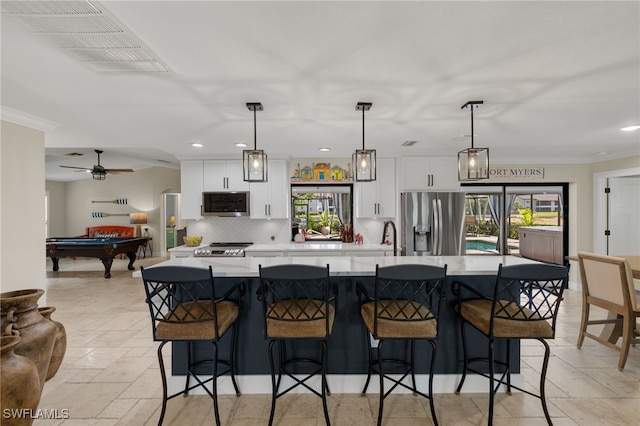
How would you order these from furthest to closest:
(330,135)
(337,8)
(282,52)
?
(330,135) < (282,52) < (337,8)

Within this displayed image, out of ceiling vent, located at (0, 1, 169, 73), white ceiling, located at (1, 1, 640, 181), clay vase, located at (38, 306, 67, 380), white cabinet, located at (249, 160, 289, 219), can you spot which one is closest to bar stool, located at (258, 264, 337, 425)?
white ceiling, located at (1, 1, 640, 181)

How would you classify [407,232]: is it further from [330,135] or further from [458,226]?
[330,135]

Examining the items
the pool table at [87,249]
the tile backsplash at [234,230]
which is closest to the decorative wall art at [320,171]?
the tile backsplash at [234,230]

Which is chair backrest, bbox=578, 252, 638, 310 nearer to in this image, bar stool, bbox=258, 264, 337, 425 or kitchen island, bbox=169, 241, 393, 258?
kitchen island, bbox=169, 241, 393, 258

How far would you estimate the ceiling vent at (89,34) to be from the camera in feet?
4.75

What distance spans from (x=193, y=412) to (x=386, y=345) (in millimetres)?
1510

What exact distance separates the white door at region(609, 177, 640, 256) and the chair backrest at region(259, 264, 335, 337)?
5.83 meters

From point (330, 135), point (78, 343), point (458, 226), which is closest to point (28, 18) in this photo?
point (330, 135)

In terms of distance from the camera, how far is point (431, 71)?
84.4 inches

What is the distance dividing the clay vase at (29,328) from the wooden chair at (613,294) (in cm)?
475

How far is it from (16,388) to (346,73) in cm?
261

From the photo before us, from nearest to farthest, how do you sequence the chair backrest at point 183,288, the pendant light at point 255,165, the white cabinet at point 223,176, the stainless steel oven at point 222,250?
the chair backrest at point 183,288 < the pendant light at point 255,165 < the stainless steel oven at point 222,250 < the white cabinet at point 223,176

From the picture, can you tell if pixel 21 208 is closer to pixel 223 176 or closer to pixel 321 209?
pixel 223 176

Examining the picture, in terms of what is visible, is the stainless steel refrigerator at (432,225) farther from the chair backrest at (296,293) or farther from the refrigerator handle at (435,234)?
the chair backrest at (296,293)
